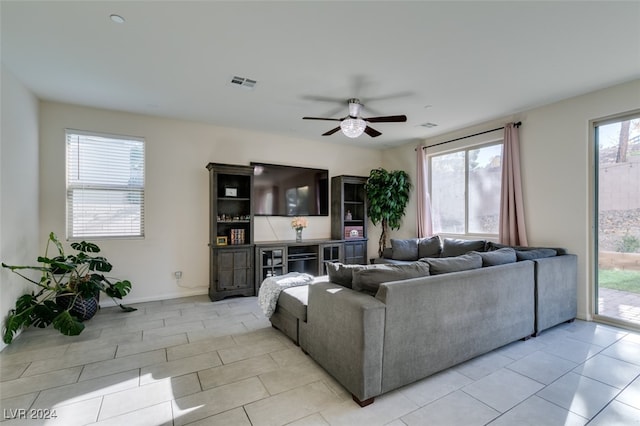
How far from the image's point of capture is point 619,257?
3.43m

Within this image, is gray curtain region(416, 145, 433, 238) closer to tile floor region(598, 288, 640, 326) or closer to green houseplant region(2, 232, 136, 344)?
tile floor region(598, 288, 640, 326)

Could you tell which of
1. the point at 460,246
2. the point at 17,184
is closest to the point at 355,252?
the point at 460,246

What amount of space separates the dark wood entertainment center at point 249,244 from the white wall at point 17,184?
204 centimetres

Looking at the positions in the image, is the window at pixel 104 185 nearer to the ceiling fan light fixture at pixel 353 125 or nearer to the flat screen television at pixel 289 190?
the flat screen television at pixel 289 190

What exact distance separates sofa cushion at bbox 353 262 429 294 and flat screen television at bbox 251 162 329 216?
3.17 m

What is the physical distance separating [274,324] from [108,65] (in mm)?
3150

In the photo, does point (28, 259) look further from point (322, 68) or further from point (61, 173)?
point (322, 68)

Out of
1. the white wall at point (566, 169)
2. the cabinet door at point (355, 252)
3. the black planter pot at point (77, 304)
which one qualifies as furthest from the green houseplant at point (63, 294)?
the white wall at point (566, 169)

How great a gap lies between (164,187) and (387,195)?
385 cm

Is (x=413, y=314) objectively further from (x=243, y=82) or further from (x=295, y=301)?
(x=243, y=82)

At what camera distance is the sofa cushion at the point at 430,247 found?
16.0ft

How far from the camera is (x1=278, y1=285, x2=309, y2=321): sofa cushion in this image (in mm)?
2693

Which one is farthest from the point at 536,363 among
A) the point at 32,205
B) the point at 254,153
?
the point at 32,205

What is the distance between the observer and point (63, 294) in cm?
339
